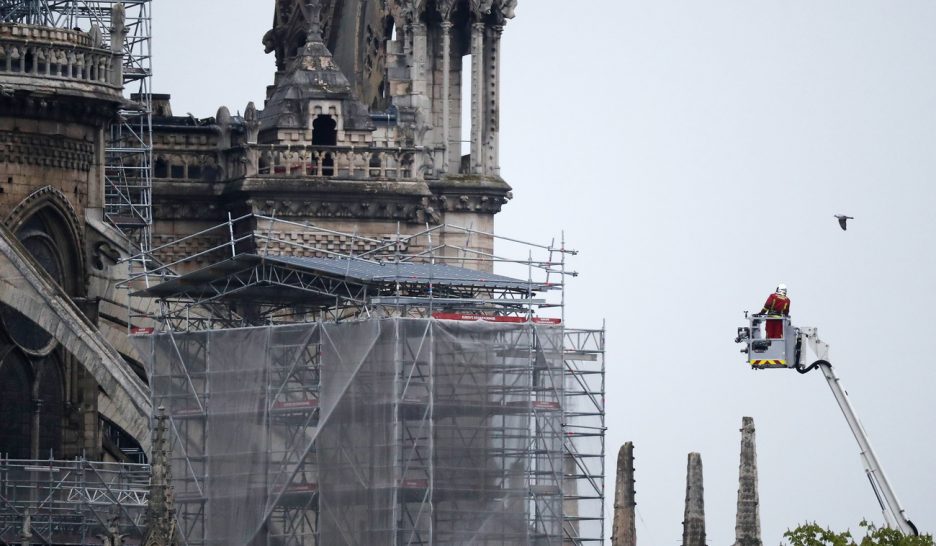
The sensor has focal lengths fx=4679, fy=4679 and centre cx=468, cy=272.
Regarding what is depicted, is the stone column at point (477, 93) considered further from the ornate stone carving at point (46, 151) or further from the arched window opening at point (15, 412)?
the arched window opening at point (15, 412)

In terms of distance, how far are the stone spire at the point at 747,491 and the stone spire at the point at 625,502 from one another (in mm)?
7844

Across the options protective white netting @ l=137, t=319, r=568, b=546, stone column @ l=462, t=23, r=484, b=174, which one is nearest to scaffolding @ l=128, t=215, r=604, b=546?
protective white netting @ l=137, t=319, r=568, b=546

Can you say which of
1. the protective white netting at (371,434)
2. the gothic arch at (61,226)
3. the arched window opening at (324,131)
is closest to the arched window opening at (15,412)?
the gothic arch at (61,226)

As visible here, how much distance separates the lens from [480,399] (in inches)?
3506

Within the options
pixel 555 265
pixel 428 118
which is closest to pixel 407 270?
pixel 555 265

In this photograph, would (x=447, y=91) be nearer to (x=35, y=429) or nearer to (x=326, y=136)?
(x=326, y=136)

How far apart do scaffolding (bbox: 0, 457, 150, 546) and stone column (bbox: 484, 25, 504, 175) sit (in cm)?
2061

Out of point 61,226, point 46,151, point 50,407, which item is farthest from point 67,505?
point 46,151

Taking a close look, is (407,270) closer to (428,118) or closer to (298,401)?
(298,401)

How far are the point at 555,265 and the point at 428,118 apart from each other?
60.0 ft

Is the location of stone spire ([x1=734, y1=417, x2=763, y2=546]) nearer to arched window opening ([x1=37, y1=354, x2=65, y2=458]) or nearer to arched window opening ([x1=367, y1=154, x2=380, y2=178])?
arched window opening ([x1=37, y1=354, x2=65, y2=458])

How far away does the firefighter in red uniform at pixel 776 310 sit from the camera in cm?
8588

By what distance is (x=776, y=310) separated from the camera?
8581 cm

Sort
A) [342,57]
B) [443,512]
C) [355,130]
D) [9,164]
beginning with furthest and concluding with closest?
1. [342,57]
2. [355,130]
3. [9,164]
4. [443,512]
